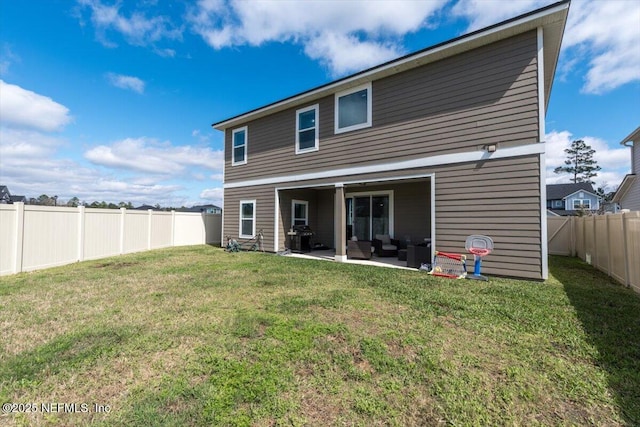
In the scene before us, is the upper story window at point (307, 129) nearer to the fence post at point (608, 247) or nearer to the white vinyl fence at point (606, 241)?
the white vinyl fence at point (606, 241)

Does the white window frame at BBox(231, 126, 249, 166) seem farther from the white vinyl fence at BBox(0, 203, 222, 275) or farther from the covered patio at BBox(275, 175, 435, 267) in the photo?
the white vinyl fence at BBox(0, 203, 222, 275)

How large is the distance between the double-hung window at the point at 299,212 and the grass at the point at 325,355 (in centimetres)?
573

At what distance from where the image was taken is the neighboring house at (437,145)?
5.43m

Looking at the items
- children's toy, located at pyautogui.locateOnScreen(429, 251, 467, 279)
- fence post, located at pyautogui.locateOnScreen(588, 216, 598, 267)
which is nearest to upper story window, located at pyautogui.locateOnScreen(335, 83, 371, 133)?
children's toy, located at pyautogui.locateOnScreen(429, 251, 467, 279)

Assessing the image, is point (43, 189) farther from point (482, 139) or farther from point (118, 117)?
point (482, 139)

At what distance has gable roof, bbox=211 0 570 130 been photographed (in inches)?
202

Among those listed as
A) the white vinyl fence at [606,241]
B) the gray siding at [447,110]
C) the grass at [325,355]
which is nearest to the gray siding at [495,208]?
the gray siding at [447,110]

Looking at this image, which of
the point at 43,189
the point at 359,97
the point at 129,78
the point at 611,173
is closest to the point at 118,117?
the point at 129,78

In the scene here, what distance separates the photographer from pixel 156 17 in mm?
8664

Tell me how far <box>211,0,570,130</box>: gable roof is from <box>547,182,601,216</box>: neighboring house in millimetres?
35737

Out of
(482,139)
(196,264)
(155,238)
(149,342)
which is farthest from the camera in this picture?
(155,238)

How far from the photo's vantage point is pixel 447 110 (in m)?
6.36

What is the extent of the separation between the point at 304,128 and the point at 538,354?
8228 millimetres

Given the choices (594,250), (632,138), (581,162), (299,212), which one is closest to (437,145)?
(594,250)
